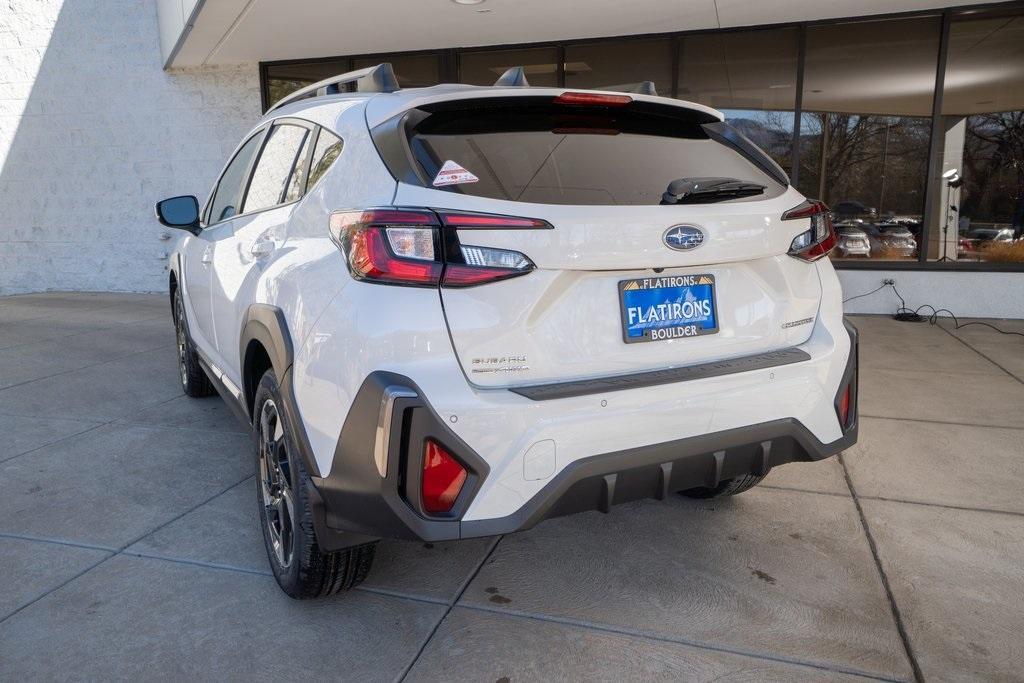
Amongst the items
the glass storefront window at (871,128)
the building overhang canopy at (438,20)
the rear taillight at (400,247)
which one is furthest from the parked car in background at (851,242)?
→ the rear taillight at (400,247)

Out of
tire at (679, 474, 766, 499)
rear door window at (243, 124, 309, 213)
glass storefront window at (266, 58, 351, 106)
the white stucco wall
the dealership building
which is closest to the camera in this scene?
rear door window at (243, 124, 309, 213)

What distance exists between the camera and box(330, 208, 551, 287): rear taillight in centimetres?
204

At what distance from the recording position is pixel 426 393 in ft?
6.63

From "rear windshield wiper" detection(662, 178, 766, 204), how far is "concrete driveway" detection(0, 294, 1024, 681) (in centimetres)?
138

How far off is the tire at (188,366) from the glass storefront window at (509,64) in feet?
17.8

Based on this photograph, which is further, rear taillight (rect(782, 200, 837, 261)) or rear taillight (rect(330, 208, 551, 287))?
rear taillight (rect(782, 200, 837, 261))

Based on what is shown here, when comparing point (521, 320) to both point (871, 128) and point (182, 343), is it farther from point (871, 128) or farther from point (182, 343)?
point (871, 128)

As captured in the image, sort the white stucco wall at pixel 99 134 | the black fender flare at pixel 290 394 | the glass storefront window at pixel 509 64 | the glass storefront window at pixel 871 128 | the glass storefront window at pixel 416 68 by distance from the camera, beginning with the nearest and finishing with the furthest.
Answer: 1. the black fender flare at pixel 290 394
2. the glass storefront window at pixel 871 128
3. the glass storefront window at pixel 509 64
4. the glass storefront window at pixel 416 68
5. the white stucco wall at pixel 99 134

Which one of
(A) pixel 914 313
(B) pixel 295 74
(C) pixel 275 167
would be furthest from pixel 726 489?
(B) pixel 295 74

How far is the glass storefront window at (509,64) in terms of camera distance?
9.41 metres

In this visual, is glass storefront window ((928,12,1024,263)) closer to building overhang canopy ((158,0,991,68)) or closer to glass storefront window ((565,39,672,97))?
building overhang canopy ((158,0,991,68))

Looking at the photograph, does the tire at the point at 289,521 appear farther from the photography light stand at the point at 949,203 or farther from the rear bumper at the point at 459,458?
the photography light stand at the point at 949,203

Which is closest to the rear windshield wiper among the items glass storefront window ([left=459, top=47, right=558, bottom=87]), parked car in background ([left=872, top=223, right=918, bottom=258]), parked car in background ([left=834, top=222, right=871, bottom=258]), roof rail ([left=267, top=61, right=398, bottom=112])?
roof rail ([left=267, top=61, right=398, bottom=112])

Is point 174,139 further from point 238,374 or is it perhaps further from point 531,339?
point 531,339
